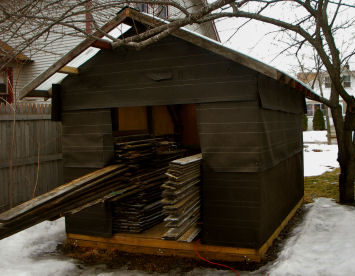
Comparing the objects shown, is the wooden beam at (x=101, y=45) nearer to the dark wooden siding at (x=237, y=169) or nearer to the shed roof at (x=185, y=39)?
the shed roof at (x=185, y=39)

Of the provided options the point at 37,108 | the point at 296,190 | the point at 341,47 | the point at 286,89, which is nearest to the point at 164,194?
the point at 286,89

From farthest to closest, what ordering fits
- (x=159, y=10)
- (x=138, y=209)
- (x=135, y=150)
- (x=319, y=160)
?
1. (x=319, y=160)
2. (x=159, y=10)
3. (x=135, y=150)
4. (x=138, y=209)

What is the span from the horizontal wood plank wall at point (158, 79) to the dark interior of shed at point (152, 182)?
87cm

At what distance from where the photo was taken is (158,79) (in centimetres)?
578

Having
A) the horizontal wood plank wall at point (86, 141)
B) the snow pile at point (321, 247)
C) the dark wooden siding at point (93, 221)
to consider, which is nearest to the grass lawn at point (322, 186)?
the snow pile at point (321, 247)

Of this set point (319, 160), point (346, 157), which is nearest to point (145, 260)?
point (346, 157)

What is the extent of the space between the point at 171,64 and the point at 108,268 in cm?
334

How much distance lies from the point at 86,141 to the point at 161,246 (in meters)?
2.28

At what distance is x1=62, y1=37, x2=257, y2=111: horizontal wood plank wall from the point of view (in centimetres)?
538

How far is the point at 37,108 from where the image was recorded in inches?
354

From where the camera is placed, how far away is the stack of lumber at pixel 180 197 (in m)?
4.61

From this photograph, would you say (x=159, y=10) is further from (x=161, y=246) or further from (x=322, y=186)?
(x=161, y=246)

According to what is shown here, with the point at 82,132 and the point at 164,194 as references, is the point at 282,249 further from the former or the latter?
the point at 82,132

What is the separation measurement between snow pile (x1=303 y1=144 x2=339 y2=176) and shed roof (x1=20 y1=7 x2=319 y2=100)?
9.04 m
